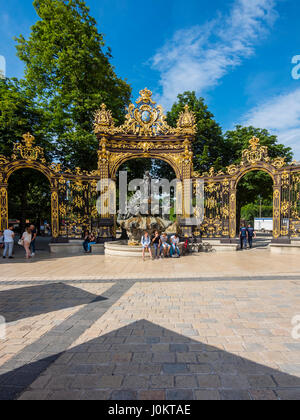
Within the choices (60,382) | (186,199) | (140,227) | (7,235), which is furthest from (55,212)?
(60,382)

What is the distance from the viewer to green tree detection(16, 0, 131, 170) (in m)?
15.9

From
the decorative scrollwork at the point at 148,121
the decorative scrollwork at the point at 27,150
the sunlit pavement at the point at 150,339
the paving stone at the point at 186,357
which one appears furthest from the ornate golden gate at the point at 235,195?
the paving stone at the point at 186,357

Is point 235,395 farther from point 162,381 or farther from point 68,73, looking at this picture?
point 68,73

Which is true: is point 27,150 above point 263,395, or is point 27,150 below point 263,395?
above

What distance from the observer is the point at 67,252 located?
1310 cm

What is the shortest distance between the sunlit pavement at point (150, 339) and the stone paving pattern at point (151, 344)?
1 cm

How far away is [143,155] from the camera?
1473 cm

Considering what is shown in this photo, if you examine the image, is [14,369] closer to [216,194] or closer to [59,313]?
[59,313]

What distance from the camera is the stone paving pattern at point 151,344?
243 cm

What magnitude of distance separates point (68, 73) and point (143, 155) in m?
8.03

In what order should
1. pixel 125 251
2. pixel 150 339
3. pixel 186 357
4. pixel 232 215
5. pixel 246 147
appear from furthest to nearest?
pixel 246 147
pixel 232 215
pixel 125 251
pixel 150 339
pixel 186 357

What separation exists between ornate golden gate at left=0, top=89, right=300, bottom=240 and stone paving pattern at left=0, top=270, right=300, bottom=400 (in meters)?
8.04

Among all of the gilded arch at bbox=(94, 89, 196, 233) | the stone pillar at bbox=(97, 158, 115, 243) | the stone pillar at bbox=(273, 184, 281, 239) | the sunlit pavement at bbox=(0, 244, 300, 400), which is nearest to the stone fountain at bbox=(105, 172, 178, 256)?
the stone pillar at bbox=(97, 158, 115, 243)
